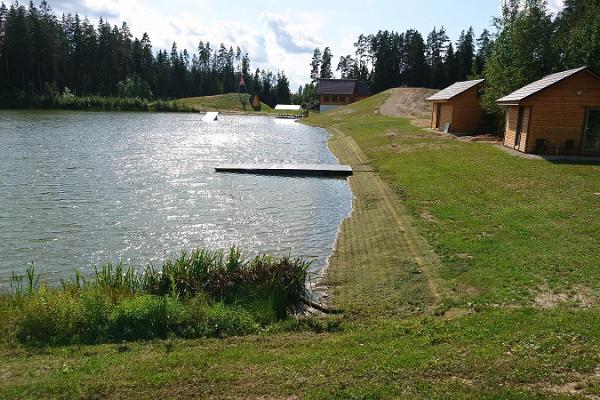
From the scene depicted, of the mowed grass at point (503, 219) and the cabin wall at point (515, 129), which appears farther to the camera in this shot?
the cabin wall at point (515, 129)

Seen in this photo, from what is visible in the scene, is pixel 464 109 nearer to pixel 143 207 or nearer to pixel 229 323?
pixel 143 207

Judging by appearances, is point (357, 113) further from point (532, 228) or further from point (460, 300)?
point (460, 300)

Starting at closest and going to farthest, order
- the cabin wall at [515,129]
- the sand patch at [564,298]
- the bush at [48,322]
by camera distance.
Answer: the bush at [48,322] < the sand patch at [564,298] < the cabin wall at [515,129]

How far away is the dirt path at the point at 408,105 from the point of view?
69.6 meters

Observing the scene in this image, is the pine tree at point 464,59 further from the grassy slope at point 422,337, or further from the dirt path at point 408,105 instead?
the grassy slope at point 422,337

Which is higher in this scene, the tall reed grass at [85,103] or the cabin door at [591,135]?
the tall reed grass at [85,103]

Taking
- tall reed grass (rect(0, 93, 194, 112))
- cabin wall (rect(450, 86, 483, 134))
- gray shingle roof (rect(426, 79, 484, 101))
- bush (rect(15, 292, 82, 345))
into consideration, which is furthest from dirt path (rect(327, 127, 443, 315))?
tall reed grass (rect(0, 93, 194, 112))

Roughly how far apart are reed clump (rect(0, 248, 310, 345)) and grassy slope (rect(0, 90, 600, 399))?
0.64 metres

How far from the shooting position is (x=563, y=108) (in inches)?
1133

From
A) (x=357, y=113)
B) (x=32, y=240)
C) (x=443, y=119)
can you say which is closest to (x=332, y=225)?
(x=32, y=240)

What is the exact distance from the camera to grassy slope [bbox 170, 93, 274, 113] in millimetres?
113738

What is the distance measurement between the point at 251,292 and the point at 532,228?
30.7ft

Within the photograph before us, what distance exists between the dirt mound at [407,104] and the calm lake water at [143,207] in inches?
1401

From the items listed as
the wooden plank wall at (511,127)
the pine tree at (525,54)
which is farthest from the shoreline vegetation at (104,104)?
the wooden plank wall at (511,127)
